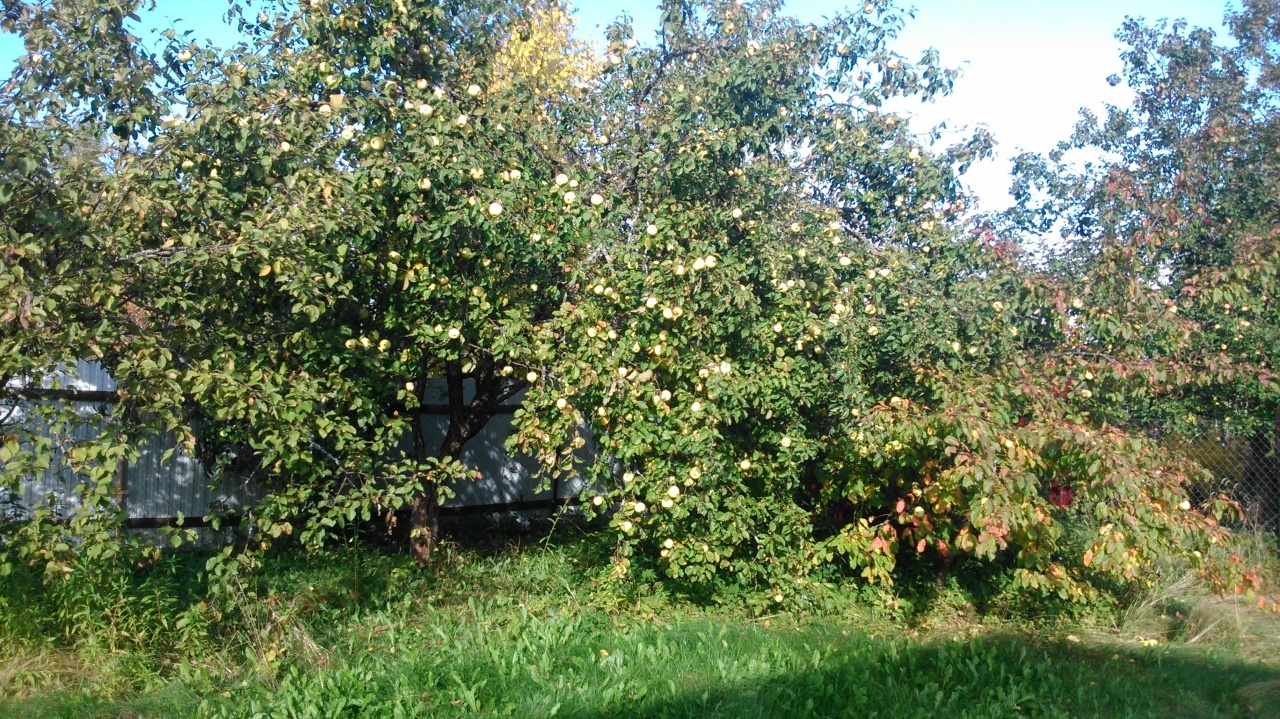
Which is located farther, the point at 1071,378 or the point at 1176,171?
the point at 1176,171

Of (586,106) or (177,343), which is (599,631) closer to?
(177,343)

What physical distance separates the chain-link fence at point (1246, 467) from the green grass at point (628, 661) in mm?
1993

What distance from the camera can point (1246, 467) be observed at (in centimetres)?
850

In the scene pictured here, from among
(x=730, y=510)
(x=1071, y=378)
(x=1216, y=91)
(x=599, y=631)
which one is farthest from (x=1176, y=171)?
(x=599, y=631)

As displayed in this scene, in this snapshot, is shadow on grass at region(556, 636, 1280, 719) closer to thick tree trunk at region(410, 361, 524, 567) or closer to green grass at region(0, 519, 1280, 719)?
green grass at region(0, 519, 1280, 719)

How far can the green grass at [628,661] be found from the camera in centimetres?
454

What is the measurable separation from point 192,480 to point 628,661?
436 centimetres

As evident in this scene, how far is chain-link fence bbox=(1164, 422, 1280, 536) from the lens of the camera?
8305 mm

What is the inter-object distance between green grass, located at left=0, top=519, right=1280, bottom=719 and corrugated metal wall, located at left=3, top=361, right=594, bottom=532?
0.82 meters

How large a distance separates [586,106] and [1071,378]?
345 cm

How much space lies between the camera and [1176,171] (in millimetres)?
8602

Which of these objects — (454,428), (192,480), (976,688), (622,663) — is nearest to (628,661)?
(622,663)

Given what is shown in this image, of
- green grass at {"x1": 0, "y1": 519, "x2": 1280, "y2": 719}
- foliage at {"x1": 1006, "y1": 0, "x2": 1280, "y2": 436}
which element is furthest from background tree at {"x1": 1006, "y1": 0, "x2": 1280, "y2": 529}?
green grass at {"x1": 0, "y1": 519, "x2": 1280, "y2": 719}

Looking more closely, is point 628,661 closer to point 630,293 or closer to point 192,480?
point 630,293
